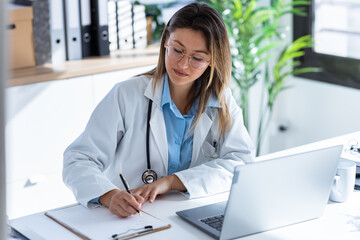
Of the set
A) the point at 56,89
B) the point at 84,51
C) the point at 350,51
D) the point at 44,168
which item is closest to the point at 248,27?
the point at 350,51

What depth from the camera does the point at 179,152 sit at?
6.15ft

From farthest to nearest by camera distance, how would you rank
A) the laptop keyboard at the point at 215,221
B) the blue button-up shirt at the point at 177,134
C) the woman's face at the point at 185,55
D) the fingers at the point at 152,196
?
the blue button-up shirt at the point at 177,134, the woman's face at the point at 185,55, the fingers at the point at 152,196, the laptop keyboard at the point at 215,221

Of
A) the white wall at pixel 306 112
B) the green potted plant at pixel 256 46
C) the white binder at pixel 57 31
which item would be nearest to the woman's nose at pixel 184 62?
the white binder at pixel 57 31

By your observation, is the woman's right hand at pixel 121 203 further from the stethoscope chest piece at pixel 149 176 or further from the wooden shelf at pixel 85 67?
the wooden shelf at pixel 85 67

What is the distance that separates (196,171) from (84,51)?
160 cm

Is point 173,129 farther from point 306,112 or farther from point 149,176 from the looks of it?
point 306,112

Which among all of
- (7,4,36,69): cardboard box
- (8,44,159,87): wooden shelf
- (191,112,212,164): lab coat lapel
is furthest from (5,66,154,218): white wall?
(191,112,212,164): lab coat lapel

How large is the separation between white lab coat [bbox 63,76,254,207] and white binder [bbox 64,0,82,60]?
1.26m

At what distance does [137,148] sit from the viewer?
1.81m

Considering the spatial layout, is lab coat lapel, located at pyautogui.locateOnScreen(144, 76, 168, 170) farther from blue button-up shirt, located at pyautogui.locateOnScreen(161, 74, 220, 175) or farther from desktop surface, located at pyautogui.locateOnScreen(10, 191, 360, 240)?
desktop surface, located at pyautogui.locateOnScreen(10, 191, 360, 240)

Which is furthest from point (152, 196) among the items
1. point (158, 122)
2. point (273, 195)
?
point (273, 195)

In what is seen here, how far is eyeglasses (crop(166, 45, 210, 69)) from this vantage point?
1.73 metres

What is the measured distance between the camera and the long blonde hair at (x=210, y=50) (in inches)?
68.3

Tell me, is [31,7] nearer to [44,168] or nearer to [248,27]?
[44,168]
